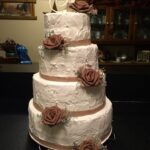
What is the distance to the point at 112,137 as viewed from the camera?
1.35 meters

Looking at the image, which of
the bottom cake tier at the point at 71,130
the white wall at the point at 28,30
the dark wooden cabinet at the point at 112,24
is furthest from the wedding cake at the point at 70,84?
the white wall at the point at 28,30

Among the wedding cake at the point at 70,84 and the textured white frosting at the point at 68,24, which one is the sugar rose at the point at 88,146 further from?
the textured white frosting at the point at 68,24

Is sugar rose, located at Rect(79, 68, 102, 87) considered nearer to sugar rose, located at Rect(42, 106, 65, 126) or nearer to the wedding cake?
the wedding cake

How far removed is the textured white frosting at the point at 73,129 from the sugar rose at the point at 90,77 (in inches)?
7.7

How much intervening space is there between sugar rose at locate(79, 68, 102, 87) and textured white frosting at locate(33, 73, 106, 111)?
0.19ft

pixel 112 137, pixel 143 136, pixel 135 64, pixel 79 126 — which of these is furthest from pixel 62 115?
pixel 135 64

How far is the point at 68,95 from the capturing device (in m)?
1.14

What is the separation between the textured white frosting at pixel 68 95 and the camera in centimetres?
114

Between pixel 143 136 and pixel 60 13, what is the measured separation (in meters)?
0.86

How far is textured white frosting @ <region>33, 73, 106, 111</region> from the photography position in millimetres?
1136

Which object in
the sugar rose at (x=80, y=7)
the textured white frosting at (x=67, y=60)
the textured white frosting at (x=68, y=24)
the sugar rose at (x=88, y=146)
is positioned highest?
the sugar rose at (x=80, y=7)

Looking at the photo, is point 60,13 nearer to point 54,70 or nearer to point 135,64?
point 54,70

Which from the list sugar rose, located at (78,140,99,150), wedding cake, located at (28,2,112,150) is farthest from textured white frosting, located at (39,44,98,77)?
sugar rose, located at (78,140,99,150)

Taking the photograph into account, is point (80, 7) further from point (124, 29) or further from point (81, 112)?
point (124, 29)
